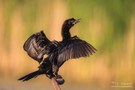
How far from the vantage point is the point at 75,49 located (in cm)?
223

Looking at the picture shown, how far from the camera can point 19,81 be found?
2.40m

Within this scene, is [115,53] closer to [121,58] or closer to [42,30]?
[121,58]

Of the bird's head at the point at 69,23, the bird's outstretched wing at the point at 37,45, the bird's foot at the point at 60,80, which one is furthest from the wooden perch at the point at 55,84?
the bird's head at the point at 69,23

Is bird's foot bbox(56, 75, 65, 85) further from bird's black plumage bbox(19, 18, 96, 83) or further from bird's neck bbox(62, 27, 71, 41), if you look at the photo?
bird's neck bbox(62, 27, 71, 41)

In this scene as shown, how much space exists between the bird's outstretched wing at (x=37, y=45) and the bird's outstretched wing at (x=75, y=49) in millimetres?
106

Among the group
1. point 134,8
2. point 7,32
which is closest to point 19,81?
point 7,32

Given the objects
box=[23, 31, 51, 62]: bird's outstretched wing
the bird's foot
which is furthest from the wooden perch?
box=[23, 31, 51, 62]: bird's outstretched wing

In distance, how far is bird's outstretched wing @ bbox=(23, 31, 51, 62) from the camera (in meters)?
2.35

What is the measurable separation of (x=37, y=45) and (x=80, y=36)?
23 cm

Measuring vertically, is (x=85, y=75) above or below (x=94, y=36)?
below

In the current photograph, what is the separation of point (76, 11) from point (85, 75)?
339 mm

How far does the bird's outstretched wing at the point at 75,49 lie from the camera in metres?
2.23

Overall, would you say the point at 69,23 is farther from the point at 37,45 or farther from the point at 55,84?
the point at 55,84

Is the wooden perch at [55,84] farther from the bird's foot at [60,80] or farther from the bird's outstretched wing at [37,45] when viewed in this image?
the bird's outstretched wing at [37,45]
